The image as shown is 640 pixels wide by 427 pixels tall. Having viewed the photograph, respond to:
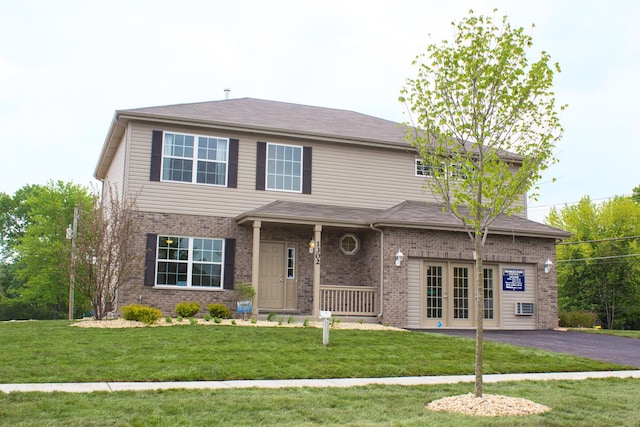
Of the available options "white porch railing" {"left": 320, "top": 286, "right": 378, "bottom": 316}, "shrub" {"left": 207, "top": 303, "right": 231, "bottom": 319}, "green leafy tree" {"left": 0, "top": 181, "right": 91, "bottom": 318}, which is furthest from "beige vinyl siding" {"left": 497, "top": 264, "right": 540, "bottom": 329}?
"green leafy tree" {"left": 0, "top": 181, "right": 91, "bottom": 318}

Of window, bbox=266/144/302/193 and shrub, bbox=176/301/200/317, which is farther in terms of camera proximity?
window, bbox=266/144/302/193

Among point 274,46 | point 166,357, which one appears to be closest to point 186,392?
point 166,357

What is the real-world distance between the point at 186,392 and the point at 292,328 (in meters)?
6.71

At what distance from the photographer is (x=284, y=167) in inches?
732

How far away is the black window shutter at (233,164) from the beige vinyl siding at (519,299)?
8.04 meters

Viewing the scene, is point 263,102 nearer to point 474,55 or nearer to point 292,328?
point 292,328

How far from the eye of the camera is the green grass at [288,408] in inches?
242

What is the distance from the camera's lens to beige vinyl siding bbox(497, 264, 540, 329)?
18.6 meters

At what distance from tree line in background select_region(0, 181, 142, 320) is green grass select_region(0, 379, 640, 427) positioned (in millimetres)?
9008

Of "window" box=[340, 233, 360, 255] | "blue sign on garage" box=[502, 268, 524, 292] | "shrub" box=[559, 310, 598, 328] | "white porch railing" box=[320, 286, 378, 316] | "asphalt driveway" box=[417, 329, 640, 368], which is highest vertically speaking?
"window" box=[340, 233, 360, 255]

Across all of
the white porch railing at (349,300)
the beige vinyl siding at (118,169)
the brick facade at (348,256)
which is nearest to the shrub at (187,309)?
the brick facade at (348,256)

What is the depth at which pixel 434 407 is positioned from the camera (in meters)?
7.17

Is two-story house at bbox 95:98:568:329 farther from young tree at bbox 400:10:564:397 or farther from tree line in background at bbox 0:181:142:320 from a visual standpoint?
young tree at bbox 400:10:564:397

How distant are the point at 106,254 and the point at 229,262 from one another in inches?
127
